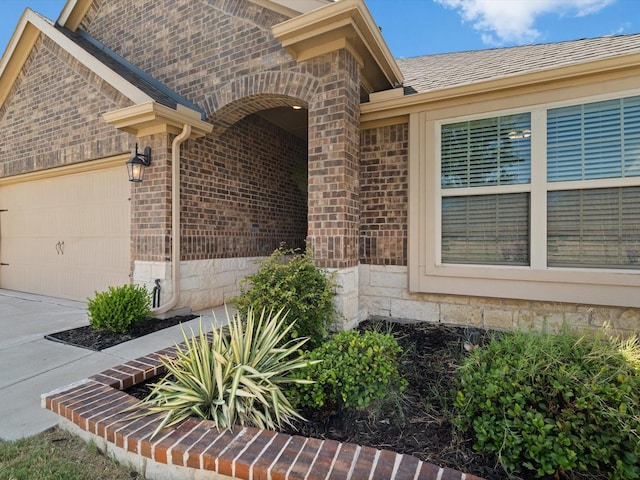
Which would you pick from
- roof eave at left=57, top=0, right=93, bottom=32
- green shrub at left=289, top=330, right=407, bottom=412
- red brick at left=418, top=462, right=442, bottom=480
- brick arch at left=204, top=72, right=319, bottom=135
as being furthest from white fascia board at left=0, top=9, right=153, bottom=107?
red brick at left=418, top=462, right=442, bottom=480

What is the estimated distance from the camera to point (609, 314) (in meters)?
3.65

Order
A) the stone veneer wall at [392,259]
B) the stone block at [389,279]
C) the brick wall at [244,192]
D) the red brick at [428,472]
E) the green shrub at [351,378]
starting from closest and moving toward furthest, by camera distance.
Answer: the red brick at [428,472] → the green shrub at [351,378] → the stone veneer wall at [392,259] → the stone block at [389,279] → the brick wall at [244,192]

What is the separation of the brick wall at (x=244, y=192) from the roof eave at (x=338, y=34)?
2.22 m

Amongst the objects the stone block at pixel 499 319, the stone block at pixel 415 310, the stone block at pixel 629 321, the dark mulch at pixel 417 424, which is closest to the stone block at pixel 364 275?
the stone block at pixel 415 310

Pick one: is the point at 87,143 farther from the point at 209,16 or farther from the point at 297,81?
the point at 297,81

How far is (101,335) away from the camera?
4184 millimetres

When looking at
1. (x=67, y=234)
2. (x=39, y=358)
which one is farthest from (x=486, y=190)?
(x=67, y=234)

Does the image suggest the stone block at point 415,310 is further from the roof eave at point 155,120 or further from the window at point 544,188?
the roof eave at point 155,120

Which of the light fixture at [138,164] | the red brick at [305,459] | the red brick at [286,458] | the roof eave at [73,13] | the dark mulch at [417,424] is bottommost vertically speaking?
the dark mulch at [417,424]

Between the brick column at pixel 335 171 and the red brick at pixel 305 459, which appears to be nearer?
the red brick at pixel 305 459

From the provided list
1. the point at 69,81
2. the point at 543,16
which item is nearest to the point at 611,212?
the point at 543,16

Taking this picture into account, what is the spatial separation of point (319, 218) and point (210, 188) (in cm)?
237

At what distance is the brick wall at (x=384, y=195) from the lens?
4520mm

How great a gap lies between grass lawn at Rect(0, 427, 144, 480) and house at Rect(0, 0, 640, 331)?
261cm
